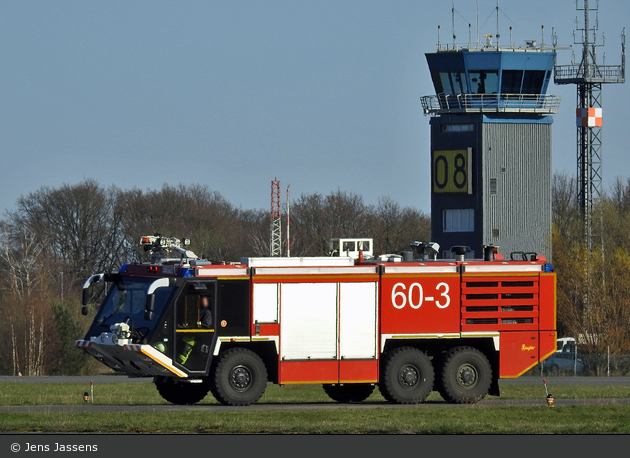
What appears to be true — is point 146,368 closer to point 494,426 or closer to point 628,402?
point 494,426

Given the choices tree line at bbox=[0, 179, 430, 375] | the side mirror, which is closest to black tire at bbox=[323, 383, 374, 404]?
the side mirror

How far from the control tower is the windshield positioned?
45.0 m

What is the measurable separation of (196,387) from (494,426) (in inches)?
302

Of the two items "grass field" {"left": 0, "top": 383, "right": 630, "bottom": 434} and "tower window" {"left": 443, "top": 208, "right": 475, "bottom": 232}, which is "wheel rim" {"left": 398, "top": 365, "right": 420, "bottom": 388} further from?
"tower window" {"left": 443, "top": 208, "right": 475, "bottom": 232}

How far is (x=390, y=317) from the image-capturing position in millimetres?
25859

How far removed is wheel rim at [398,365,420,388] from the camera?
84.4 ft

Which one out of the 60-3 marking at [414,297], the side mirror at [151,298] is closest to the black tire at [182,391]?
the side mirror at [151,298]

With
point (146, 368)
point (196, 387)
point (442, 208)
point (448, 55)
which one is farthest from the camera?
point (442, 208)

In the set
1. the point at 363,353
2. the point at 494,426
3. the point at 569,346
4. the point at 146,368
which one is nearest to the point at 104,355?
the point at 146,368

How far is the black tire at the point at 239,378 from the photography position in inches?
971

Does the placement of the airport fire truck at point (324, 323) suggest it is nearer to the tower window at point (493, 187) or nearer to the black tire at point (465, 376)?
the black tire at point (465, 376)

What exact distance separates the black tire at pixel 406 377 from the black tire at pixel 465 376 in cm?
35

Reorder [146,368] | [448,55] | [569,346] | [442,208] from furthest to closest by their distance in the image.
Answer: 1. [442,208]
2. [448,55]
3. [569,346]
4. [146,368]

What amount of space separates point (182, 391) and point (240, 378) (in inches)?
85.7
